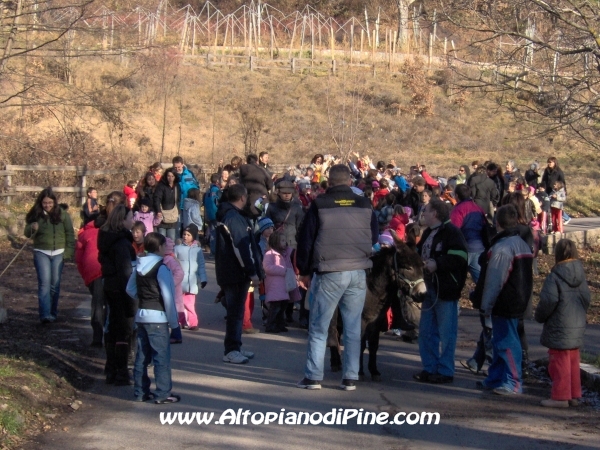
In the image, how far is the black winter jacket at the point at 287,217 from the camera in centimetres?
1160

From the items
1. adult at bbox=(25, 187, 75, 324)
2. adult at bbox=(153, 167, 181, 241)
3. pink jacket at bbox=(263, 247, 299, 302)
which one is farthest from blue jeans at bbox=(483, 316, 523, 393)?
adult at bbox=(153, 167, 181, 241)

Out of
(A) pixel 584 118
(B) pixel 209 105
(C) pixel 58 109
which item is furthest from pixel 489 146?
(C) pixel 58 109

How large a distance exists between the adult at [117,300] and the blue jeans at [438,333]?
3.03m

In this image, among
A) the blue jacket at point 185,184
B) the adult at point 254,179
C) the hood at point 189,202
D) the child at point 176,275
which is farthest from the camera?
the blue jacket at point 185,184

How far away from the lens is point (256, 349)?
9.98 m

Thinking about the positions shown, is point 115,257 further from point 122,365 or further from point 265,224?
point 265,224

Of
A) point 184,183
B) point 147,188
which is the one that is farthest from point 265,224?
point 184,183

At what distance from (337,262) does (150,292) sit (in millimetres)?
→ 1764

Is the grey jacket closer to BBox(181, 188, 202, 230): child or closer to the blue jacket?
BBox(181, 188, 202, 230): child

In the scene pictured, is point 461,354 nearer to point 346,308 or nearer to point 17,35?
point 346,308

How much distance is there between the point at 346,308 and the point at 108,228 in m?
2.72

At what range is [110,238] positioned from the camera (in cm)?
852

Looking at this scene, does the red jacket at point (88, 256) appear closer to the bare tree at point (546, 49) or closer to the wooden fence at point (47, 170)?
the bare tree at point (546, 49)

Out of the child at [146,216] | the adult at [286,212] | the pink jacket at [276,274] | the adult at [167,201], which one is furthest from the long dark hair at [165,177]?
the pink jacket at [276,274]
